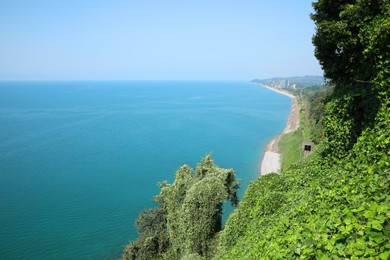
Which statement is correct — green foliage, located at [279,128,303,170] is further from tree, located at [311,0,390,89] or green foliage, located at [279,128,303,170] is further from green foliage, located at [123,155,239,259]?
tree, located at [311,0,390,89]

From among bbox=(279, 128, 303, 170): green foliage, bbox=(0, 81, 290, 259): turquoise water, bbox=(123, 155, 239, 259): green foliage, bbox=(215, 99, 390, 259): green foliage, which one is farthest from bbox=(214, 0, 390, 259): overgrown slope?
bbox=(279, 128, 303, 170): green foliage

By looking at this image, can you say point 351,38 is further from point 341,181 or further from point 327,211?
point 327,211

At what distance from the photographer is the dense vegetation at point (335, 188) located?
4.93 m

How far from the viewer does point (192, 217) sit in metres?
17.6

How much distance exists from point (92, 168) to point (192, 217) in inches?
1705

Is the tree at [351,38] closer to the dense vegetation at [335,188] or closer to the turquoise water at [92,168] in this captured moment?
the dense vegetation at [335,188]

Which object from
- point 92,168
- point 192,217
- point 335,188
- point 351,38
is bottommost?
point 92,168

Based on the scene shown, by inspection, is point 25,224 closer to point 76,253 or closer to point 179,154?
point 76,253

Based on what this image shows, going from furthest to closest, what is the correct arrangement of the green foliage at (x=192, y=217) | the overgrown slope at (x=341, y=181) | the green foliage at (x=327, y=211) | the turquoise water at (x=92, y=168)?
the turquoise water at (x=92, y=168) < the green foliage at (x=192, y=217) < the overgrown slope at (x=341, y=181) < the green foliage at (x=327, y=211)

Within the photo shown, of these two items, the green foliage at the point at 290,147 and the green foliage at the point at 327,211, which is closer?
the green foliage at the point at 327,211

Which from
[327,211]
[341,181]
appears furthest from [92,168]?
[327,211]

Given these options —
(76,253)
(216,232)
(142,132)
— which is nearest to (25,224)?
(76,253)

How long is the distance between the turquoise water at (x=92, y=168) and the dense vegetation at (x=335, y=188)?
1938 cm

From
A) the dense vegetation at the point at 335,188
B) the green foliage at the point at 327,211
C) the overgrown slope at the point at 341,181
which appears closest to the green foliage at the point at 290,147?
the dense vegetation at the point at 335,188
